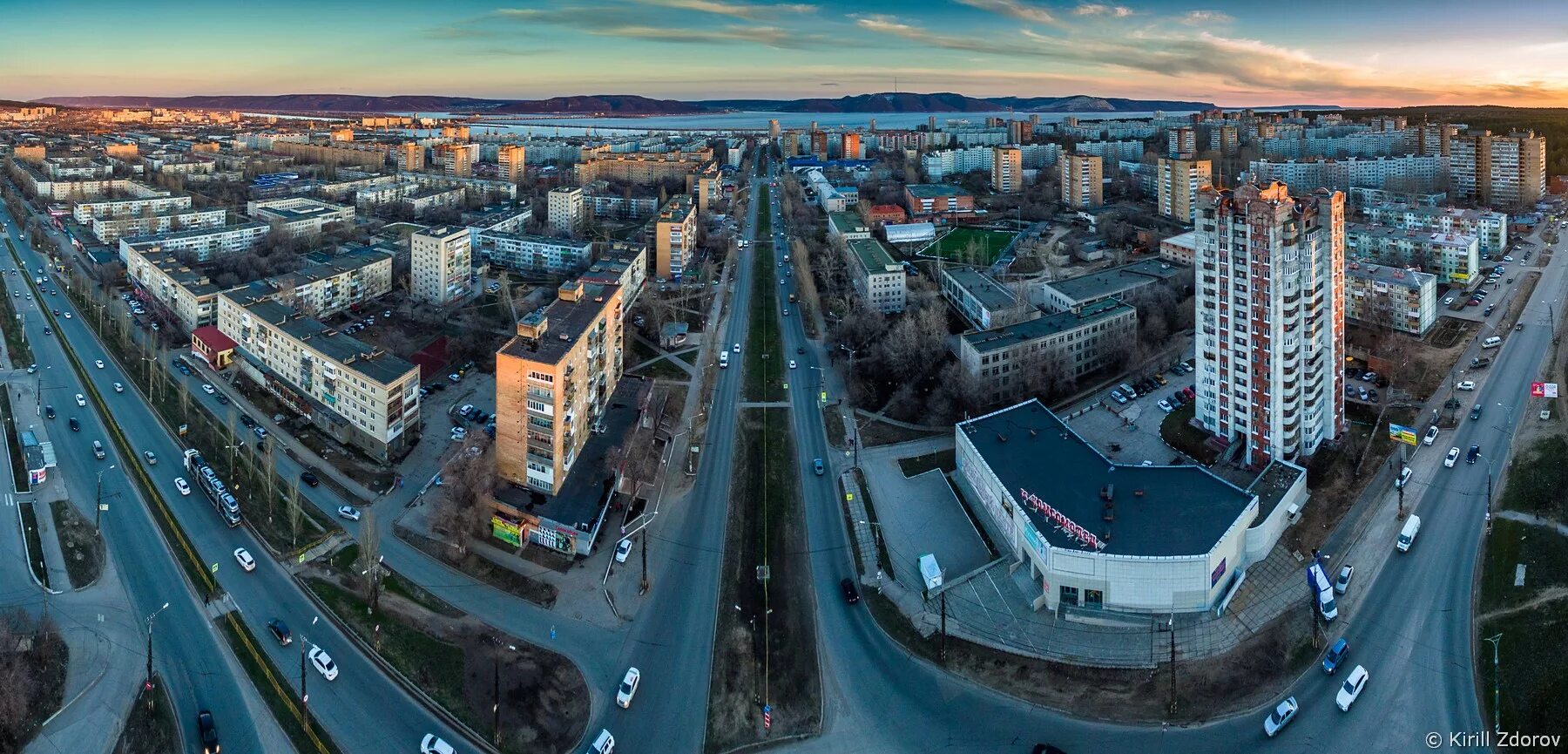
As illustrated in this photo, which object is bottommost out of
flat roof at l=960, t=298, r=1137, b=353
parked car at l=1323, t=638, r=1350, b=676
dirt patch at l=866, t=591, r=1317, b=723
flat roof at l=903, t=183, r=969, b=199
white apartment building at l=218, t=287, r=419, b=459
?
dirt patch at l=866, t=591, r=1317, b=723

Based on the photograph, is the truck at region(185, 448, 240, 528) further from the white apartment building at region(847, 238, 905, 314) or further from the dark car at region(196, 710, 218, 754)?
the white apartment building at region(847, 238, 905, 314)

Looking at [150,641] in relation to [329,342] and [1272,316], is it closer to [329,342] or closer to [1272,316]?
[329,342]

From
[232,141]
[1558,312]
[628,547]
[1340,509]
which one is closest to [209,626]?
[628,547]

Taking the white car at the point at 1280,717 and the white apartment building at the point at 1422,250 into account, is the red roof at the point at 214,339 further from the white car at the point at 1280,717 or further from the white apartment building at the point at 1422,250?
the white apartment building at the point at 1422,250

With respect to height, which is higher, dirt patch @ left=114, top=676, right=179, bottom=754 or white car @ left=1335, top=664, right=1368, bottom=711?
white car @ left=1335, top=664, right=1368, bottom=711

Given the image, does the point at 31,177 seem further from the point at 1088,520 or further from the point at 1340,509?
the point at 1340,509

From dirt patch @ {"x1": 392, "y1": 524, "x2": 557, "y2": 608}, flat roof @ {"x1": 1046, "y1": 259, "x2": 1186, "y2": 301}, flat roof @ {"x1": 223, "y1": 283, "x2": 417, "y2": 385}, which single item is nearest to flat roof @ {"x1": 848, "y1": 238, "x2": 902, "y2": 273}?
flat roof @ {"x1": 1046, "y1": 259, "x2": 1186, "y2": 301}
